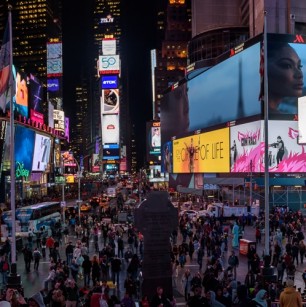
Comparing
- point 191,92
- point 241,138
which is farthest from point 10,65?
point 191,92

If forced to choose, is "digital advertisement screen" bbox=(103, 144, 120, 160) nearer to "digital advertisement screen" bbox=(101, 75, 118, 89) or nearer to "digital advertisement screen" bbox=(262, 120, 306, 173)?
"digital advertisement screen" bbox=(101, 75, 118, 89)

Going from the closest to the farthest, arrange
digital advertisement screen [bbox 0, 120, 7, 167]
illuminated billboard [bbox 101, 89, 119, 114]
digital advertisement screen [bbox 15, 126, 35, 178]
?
digital advertisement screen [bbox 0, 120, 7, 167] < digital advertisement screen [bbox 15, 126, 35, 178] < illuminated billboard [bbox 101, 89, 119, 114]

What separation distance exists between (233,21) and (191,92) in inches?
1188

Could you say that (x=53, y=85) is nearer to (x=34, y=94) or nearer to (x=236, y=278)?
(x=34, y=94)

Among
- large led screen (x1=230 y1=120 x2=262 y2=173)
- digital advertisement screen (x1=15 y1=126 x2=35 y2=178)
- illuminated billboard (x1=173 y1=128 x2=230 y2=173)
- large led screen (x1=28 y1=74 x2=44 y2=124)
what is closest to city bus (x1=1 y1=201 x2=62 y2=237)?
large led screen (x1=230 y1=120 x2=262 y2=173)

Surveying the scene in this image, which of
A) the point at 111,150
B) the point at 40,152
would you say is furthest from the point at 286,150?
the point at 111,150

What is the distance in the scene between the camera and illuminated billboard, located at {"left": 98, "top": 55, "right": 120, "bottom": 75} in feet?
392

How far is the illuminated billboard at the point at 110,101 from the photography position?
11831 cm

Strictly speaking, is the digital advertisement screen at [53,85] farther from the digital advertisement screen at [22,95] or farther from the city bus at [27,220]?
the city bus at [27,220]

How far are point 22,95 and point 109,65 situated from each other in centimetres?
5077

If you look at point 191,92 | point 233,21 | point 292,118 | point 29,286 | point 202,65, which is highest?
point 233,21

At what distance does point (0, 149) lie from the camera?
64.2 metres

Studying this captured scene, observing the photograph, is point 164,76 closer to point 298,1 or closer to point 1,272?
point 298,1

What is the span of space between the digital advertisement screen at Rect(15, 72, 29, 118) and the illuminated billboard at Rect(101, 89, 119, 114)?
140ft
